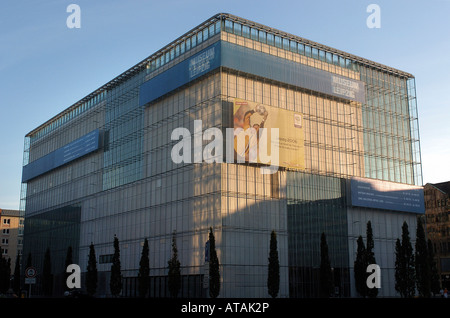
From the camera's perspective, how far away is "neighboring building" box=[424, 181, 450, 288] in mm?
131000

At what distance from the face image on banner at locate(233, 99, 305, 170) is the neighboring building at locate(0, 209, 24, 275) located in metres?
128

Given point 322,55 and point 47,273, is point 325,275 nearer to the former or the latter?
point 322,55

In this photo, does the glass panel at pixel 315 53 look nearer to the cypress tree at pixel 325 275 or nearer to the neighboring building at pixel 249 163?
the neighboring building at pixel 249 163

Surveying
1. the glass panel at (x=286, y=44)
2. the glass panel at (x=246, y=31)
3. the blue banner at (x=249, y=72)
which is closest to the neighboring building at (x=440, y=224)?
the blue banner at (x=249, y=72)

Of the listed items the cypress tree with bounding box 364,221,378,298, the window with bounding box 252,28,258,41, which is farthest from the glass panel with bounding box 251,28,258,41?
the cypress tree with bounding box 364,221,378,298

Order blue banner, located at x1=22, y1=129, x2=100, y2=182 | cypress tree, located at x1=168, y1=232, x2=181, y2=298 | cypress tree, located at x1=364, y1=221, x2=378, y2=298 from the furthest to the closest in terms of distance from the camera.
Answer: blue banner, located at x1=22, y1=129, x2=100, y2=182
cypress tree, located at x1=364, y1=221, x2=378, y2=298
cypress tree, located at x1=168, y1=232, x2=181, y2=298

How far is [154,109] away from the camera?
271 ft

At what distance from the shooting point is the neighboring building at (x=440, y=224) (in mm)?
131000

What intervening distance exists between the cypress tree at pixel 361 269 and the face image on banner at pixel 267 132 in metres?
12.9

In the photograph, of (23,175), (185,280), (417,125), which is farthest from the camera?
(23,175)

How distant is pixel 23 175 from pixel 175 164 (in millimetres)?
62300

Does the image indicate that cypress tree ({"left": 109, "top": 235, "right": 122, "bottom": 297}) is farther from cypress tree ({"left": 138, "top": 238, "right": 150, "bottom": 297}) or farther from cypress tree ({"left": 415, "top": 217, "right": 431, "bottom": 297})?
cypress tree ({"left": 415, "top": 217, "right": 431, "bottom": 297})
